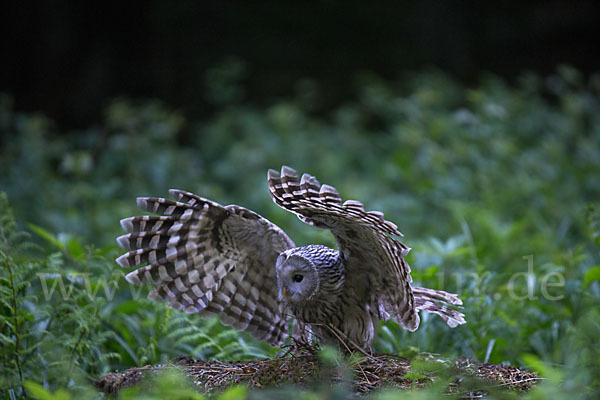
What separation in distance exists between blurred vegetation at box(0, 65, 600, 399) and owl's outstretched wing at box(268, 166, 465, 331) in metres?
0.35

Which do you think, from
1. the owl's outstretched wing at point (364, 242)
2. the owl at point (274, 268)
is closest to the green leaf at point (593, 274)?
the owl at point (274, 268)

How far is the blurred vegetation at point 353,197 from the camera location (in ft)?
12.1

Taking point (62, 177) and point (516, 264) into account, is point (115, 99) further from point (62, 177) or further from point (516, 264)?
point (516, 264)

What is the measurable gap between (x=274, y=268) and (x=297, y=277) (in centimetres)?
47

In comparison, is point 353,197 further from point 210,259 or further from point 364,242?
point 364,242

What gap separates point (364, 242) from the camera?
321 cm

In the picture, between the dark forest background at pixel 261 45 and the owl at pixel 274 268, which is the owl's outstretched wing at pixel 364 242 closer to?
the owl at pixel 274 268

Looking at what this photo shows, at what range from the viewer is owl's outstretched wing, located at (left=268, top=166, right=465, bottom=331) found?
9.71 ft

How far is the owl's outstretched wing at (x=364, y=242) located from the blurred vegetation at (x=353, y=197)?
35 cm

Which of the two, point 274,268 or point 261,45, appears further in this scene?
point 261,45

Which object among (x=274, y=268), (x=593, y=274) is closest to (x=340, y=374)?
(x=274, y=268)

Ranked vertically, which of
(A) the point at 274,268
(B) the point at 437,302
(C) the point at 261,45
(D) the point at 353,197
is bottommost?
(B) the point at 437,302

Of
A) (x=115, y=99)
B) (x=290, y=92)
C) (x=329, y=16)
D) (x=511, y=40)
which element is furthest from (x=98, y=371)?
(x=511, y=40)

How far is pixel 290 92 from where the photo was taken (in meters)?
11.3
